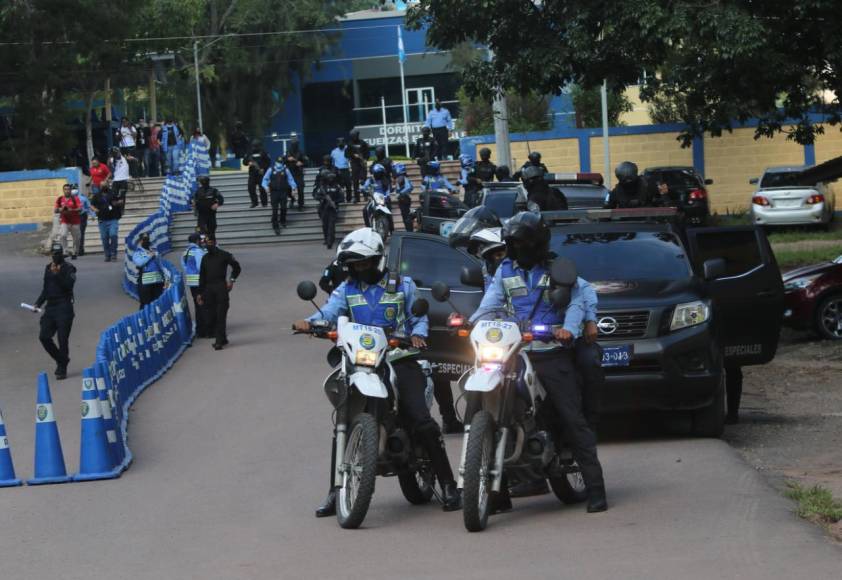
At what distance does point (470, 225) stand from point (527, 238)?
514cm

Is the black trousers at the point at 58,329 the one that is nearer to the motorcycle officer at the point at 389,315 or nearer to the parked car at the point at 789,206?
the motorcycle officer at the point at 389,315

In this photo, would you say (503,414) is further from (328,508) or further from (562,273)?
(328,508)

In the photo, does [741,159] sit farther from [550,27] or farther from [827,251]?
[550,27]

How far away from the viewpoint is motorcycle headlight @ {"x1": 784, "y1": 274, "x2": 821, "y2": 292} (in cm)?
2078

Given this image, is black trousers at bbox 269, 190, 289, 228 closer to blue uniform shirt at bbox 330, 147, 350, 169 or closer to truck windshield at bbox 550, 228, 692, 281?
blue uniform shirt at bbox 330, 147, 350, 169

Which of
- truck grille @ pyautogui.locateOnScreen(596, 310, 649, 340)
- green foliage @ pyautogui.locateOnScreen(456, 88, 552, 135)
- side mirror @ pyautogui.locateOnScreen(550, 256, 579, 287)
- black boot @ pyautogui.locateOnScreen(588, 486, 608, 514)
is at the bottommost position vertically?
black boot @ pyautogui.locateOnScreen(588, 486, 608, 514)

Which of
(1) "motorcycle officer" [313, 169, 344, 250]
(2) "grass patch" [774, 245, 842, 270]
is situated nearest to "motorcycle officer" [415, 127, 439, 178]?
(1) "motorcycle officer" [313, 169, 344, 250]

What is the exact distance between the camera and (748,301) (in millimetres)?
14648

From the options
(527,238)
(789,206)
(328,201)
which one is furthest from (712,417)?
(789,206)

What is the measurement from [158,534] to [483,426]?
91.4 inches

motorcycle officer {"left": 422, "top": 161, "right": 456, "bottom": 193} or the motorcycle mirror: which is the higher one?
the motorcycle mirror

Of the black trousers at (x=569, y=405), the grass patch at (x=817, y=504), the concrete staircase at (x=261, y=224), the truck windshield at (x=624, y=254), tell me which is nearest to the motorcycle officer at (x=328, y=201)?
the concrete staircase at (x=261, y=224)

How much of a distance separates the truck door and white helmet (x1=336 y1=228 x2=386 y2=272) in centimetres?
529

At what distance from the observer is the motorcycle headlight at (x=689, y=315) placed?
12.2 metres
